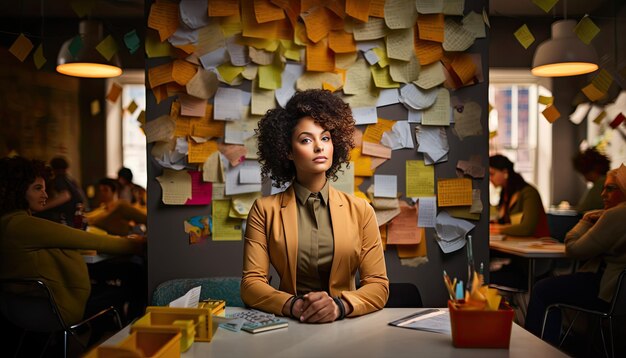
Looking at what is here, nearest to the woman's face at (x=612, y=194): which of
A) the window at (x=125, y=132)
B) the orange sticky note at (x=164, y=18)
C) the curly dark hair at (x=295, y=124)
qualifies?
the curly dark hair at (x=295, y=124)

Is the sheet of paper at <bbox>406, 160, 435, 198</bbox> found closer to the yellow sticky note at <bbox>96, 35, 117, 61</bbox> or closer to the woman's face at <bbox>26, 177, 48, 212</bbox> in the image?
the yellow sticky note at <bbox>96, 35, 117, 61</bbox>

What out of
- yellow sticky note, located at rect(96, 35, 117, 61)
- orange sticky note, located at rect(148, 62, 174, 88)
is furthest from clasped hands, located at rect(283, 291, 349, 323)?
yellow sticky note, located at rect(96, 35, 117, 61)

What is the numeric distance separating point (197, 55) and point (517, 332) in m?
1.99

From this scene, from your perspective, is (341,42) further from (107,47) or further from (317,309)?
(317,309)

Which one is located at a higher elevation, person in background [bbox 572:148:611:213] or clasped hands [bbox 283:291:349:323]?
person in background [bbox 572:148:611:213]

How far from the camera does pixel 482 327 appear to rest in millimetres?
1532

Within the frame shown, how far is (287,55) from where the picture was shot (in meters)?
2.94

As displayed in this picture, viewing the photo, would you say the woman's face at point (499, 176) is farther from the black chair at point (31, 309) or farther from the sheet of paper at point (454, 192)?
the black chair at point (31, 309)

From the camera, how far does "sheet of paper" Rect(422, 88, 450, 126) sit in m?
2.97

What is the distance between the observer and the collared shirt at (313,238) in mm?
2127

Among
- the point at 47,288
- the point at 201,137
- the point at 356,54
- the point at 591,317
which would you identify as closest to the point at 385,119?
the point at 356,54

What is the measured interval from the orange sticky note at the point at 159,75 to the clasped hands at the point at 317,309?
153 centimetres

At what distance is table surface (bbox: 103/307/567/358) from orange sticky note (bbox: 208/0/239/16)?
1714 mm

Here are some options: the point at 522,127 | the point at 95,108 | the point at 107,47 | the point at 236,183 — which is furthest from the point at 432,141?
the point at 95,108
